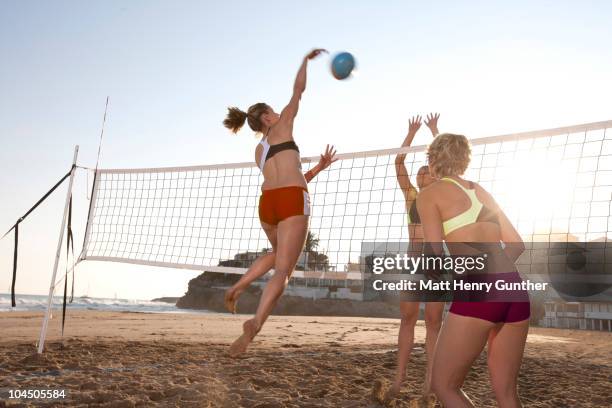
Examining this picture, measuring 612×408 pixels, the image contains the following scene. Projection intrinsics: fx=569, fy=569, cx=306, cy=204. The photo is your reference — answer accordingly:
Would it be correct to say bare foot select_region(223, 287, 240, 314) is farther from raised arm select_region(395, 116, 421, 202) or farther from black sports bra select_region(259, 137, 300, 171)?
raised arm select_region(395, 116, 421, 202)

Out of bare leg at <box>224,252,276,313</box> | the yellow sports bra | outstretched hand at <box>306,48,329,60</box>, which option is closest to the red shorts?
bare leg at <box>224,252,276,313</box>

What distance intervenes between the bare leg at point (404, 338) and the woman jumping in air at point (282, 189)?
1.03m

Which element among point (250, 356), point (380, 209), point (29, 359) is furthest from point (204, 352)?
point (380, 209)

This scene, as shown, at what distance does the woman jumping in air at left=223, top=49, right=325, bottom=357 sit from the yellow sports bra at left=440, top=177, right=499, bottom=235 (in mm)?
1557

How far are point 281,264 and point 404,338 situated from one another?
4.17 feet

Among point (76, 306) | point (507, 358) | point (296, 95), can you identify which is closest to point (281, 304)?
point (76, 306)

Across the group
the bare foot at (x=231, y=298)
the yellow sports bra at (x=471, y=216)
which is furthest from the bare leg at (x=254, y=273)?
the yellow sports bra at (x=471, y=216)

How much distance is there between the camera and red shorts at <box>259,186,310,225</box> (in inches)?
159

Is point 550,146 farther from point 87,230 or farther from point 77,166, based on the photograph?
point 87,230

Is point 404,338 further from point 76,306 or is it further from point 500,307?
point 76,306

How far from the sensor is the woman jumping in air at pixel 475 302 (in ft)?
8.30

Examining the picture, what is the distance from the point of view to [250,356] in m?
6.83

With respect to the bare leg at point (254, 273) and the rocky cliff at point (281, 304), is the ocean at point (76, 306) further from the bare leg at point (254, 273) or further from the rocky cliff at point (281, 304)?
the bare leg at point (254, 273)

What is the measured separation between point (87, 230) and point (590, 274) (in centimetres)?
2506
